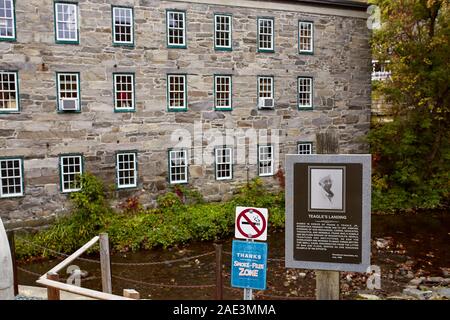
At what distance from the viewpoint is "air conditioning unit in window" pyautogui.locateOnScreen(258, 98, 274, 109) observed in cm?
2186

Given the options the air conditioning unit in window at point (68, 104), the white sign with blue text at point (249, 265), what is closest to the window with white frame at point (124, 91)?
the air conditioning unit in window at point (68, 104)

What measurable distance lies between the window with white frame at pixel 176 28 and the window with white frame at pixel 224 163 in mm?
4668

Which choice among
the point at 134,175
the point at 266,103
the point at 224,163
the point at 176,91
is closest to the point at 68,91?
the point at 134,175

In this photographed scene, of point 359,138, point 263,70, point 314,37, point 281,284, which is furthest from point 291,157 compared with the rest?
point 359,138

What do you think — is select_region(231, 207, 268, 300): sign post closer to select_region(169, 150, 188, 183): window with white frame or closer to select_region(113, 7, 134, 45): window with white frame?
select_region(169, 150, 188, 183): window with white frame

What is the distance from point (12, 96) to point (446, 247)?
15.9 metres

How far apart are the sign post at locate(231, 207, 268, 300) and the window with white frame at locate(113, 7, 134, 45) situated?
44.5 feet

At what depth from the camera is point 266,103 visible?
21953 mm

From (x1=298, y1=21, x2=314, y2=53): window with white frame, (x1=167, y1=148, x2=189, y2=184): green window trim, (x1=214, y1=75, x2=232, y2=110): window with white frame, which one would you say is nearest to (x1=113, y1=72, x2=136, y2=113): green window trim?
(x1=167, y1=148, x2=189, y2=184): green window trim

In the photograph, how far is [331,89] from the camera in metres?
23.9

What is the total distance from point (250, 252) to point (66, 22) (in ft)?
45.4

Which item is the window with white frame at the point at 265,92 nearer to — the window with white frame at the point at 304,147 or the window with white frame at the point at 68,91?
the window with white frame at the point at 304,147

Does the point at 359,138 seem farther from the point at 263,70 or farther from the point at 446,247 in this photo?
the point at 446,247

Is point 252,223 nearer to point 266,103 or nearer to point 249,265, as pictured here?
point 249,265
